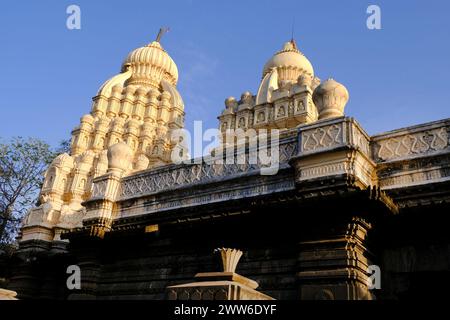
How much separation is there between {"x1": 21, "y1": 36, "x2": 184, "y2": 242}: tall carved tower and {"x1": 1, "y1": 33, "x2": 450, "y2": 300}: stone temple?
4.59 meters

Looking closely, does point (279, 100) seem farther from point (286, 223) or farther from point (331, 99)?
point (286, 223)

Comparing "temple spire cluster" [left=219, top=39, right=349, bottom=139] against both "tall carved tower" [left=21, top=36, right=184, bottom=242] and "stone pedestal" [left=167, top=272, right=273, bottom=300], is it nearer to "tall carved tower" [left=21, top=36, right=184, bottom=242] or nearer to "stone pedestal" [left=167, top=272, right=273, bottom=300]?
"tall carved tower" [left=21, top=36, right=184, bottom=242]

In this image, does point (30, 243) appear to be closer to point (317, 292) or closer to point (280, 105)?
point (280, 105)

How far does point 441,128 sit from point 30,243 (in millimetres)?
19156

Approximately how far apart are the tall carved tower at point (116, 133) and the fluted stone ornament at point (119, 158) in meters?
4.01

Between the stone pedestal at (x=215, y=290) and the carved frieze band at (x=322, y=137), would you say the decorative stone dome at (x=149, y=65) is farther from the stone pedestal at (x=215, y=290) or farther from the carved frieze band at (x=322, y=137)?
the stone pedestal at (x=215, y=290)

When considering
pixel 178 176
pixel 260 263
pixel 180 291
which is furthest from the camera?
pixel 178 176

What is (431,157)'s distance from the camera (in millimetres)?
9383

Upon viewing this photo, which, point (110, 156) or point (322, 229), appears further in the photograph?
point (110, 156)

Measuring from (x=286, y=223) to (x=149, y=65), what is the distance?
26438 mm

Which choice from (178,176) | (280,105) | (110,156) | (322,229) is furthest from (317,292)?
(280,105)

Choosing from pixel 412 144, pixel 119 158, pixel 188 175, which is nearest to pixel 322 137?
pixel 412 144

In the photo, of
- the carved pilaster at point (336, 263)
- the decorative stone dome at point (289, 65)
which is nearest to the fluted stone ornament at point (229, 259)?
the carved pilaster at point (336, 263)

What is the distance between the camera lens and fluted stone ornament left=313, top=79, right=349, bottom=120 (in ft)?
35.4
